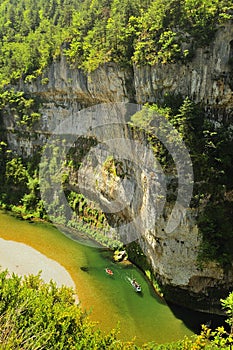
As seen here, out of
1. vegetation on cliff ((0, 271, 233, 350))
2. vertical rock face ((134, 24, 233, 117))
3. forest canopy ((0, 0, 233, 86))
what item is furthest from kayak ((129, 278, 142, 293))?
forest canopy ((0, 0, 233, 86))

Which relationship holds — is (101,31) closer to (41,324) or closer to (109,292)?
(109,292)

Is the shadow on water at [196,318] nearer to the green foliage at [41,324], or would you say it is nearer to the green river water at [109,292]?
the green river water at [109,292]

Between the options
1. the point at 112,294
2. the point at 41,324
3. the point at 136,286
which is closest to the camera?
the point at 41,324

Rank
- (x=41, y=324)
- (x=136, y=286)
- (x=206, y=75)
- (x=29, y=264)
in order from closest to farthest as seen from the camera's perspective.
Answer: (x=41, y=324) < (x=206, y=75) < (x=136, y=286) < (x=29, y=264)

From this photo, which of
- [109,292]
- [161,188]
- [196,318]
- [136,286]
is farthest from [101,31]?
[196,318]

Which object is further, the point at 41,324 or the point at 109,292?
the point at 109,292

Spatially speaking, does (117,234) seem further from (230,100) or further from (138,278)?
(230,100)
